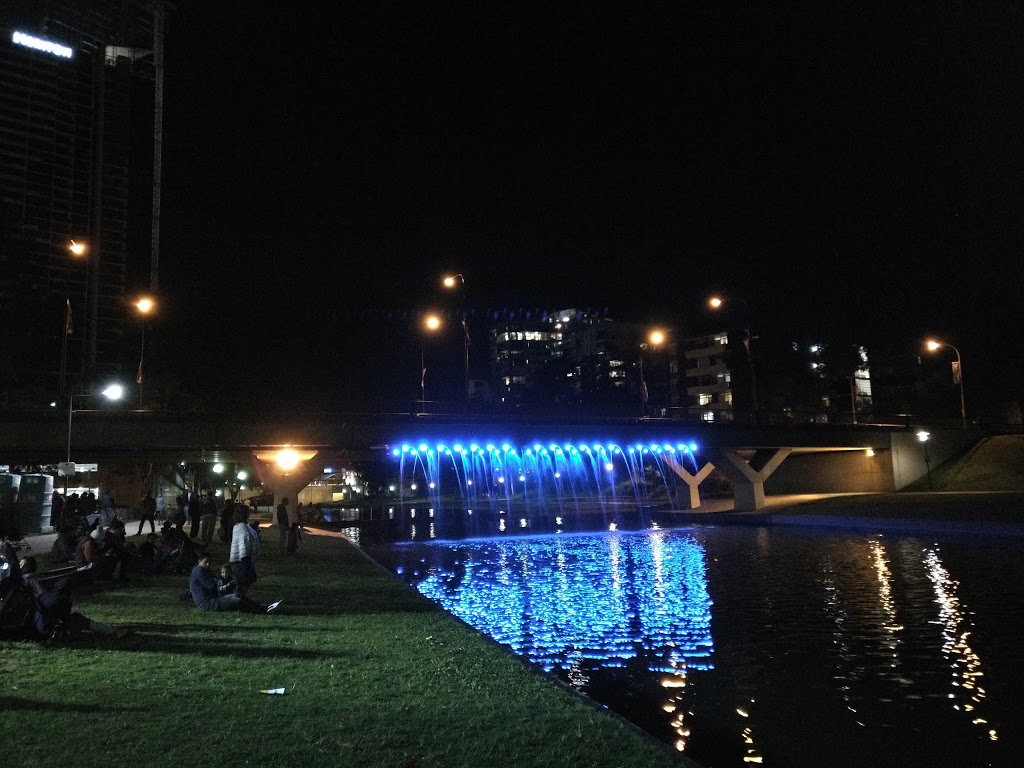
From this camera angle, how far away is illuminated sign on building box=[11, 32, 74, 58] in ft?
236

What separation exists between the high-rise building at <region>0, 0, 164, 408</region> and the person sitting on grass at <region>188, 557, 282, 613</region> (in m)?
50.1

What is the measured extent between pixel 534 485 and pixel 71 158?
86.4 m

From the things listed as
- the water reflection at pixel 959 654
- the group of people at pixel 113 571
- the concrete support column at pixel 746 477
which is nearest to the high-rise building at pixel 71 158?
the group of people at pixel 113 571

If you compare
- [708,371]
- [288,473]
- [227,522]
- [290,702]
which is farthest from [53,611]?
[708,371]

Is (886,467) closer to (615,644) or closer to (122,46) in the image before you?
(615,644)

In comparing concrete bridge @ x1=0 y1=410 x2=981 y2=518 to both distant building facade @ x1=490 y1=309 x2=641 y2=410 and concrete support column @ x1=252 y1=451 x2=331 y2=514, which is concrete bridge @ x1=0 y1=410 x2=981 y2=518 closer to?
concrete support column @ x1=252 y1=451 x2=331 y2=514

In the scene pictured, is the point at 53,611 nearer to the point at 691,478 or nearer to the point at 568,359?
the point at 691,478

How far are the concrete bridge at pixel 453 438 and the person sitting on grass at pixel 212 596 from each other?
65.1 feet

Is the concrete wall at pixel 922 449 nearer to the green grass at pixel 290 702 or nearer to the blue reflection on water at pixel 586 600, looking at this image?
the blue reflection on water at pixel 586 600

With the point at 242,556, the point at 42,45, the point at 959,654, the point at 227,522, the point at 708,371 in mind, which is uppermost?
the point at 42,45

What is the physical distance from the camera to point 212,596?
15.0 meters

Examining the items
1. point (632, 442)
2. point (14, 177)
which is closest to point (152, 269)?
point (14, 177)

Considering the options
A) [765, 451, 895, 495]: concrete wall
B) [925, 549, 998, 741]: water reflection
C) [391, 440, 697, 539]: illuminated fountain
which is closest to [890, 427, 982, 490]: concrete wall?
[765, 451, 895, 495]: concrete wall

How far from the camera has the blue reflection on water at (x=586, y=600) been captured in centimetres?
1389
